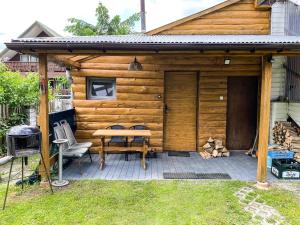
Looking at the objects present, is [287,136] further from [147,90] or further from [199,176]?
[147,90]

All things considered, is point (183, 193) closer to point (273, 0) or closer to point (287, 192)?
point (287, 192)

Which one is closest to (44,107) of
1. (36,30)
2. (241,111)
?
(241,111)

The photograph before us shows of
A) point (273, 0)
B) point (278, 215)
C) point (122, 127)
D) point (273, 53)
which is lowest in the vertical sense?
A: point (278, 215)

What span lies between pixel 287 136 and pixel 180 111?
8.58 feet

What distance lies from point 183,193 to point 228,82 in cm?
384

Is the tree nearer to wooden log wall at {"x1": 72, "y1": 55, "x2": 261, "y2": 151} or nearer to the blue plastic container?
wooden log wall at {"x1": 72, "y1": 55, "x2": 261, "y2": 151}

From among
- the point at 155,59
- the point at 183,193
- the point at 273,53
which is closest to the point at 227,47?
the point at 273,53

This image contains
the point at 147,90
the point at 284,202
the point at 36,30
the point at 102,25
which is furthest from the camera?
the point at 102,25

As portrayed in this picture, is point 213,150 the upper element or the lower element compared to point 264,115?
lower

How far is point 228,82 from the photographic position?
715 cm

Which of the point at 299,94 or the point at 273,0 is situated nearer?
the point at 299,94

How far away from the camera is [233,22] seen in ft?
23.0

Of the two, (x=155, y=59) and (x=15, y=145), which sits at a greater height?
(x=155, y=59)

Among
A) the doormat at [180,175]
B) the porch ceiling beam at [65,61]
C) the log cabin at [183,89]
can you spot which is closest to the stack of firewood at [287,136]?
the log cabin at [183,89]
